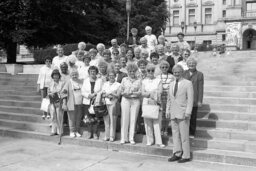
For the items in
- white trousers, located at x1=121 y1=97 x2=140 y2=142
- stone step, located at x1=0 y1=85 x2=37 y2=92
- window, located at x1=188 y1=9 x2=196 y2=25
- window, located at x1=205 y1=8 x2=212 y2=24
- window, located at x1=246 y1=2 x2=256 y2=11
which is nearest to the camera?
white trousers, located at x1=121 y1=97 x2=140 y2=142

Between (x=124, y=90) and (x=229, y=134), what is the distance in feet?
8.51

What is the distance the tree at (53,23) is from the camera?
19.2 metres

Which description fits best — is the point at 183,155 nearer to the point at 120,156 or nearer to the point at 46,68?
the point at 120,156

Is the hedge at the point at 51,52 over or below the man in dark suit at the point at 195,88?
over

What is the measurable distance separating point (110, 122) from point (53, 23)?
14865 millimetres

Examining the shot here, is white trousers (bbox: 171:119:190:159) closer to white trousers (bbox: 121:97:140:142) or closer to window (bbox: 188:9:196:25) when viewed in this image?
white trousers (bbox: 121:97:140:142)

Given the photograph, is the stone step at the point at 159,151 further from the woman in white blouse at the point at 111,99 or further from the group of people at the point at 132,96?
the woman in white blouse at the point at 111,99

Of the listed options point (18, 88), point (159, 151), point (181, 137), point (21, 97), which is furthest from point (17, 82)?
point (181, 137)

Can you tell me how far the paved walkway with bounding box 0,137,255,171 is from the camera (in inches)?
249

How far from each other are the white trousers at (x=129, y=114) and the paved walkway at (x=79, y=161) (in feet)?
1.77

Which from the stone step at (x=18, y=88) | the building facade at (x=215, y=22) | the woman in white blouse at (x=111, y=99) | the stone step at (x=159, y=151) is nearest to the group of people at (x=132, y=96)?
the woman in white blouse at (x=111, y=99)

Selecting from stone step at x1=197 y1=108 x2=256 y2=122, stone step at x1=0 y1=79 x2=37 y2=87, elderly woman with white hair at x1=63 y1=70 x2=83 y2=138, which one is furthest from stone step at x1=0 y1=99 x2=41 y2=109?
stone step at x1=197 y1=108 x2=256 y2=122

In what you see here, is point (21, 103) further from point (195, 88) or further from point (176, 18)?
point (176, 18)

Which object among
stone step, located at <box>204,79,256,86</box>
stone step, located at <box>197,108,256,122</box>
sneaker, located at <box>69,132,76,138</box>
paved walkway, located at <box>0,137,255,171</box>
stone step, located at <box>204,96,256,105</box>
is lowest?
paved walkway, located at <box>0,137,255,171</box>
